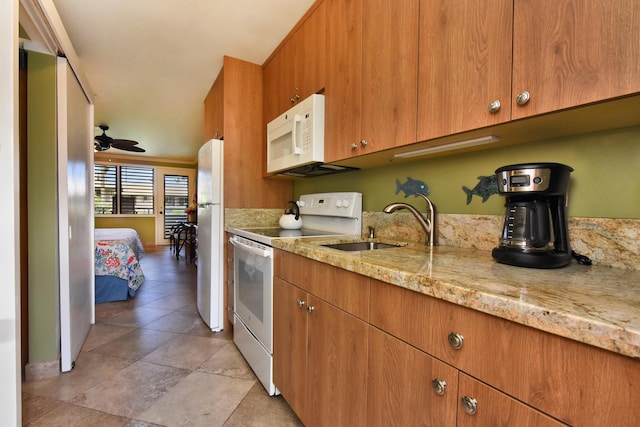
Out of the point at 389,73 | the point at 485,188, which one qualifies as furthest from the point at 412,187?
the point at 389,73

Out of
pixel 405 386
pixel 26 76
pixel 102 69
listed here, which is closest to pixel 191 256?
pixel 102 69

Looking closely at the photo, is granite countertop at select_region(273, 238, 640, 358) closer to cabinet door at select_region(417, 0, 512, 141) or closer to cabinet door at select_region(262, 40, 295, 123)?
cabinet door at select_region(417, 0, 512, 141)

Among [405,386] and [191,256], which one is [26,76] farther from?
[191,256]

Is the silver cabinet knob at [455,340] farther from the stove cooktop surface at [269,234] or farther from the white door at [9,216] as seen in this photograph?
the white door at [9,216]

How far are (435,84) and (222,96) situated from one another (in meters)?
1.99

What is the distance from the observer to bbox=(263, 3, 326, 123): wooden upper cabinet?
1762 millimetres

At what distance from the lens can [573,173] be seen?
103 cm

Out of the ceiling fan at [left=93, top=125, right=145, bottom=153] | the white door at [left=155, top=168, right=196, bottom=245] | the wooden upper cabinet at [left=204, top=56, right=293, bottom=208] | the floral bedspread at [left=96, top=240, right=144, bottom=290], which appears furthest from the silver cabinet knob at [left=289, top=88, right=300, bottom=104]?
the white door at [left=155, top=168, right=196, bottom=245]

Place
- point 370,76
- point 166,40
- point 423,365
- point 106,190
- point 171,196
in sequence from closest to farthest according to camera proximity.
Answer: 1. point 423,365
2. point 370,76
3. point 166,40
4. point 106,190
5. point 171,196

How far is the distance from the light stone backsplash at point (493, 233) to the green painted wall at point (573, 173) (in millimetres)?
35

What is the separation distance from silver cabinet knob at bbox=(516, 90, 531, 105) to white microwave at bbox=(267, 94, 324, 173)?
1.04 meters

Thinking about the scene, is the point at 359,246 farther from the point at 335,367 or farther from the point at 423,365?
the point at 423,365

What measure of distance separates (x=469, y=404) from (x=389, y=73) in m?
1.20

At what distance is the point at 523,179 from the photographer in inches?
35.8
